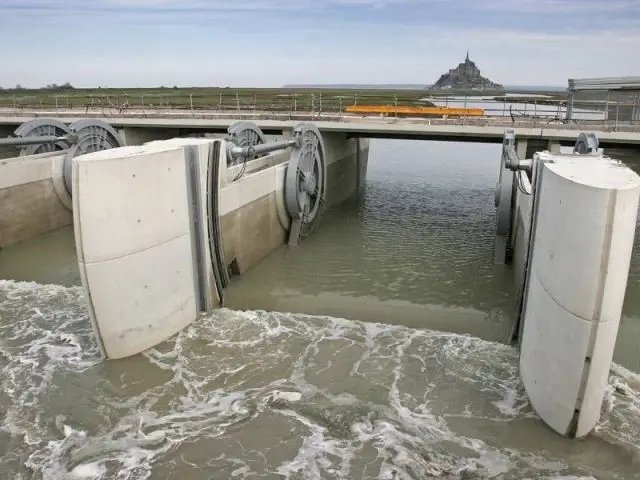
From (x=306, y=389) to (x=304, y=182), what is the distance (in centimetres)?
885

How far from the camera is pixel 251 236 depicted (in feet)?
44.1

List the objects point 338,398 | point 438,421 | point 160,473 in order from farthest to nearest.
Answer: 1. point 338,398
2. point 438,421
3. point 160,473

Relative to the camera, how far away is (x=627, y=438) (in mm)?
6453

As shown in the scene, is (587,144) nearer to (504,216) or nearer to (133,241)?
(504,216)

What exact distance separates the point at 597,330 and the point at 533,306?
1.16 m

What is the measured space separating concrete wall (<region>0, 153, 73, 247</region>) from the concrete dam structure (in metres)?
0.04

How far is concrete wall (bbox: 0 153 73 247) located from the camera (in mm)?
14773

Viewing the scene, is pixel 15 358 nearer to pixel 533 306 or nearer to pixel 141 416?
pixel 141 416

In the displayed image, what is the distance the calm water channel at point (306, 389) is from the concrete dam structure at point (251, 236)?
0.56 m

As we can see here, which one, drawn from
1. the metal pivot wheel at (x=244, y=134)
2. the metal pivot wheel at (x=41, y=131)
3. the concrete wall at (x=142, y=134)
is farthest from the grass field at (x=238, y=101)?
the metal pivot wheel at (x=41, y=131)

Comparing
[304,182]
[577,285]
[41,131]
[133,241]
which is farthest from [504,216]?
[41,131]

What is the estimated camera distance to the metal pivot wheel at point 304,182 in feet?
49.1

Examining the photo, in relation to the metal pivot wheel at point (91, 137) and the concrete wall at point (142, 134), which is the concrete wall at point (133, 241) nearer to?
the metal pivot wheel at point (91, 137)

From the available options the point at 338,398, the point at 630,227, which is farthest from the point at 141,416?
the point at 630,227
